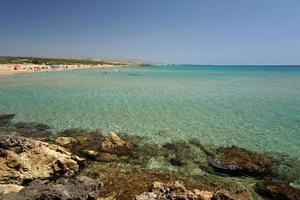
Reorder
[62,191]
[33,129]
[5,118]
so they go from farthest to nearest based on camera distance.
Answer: [5,118] < [33,129] < [62,191]

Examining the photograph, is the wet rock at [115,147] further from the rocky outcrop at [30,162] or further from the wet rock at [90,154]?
the rocky outcrop at [30,162]

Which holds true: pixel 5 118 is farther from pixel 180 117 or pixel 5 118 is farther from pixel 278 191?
pixel 278 191

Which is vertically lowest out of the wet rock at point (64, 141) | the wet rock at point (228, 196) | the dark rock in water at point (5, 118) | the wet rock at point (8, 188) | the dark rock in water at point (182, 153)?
the dark rock in water at point (5, 118)

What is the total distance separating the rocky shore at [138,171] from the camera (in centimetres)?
783

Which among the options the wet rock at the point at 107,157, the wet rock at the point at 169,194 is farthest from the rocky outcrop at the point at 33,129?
the wet rock at the point at 169,194

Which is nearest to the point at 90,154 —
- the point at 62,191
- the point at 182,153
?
the point at 182,153

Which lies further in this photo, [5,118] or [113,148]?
[5,118]

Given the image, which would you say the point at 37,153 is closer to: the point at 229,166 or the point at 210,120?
the point at 229,166

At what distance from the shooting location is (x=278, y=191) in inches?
343

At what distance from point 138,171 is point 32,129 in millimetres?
8962

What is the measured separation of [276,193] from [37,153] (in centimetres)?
818

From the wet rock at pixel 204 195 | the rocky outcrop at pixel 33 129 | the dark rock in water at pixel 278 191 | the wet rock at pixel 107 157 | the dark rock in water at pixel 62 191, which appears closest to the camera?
the dark rock in water at pixel 62 191

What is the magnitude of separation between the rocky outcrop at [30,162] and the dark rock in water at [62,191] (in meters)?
1.62

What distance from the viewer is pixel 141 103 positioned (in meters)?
25.0
